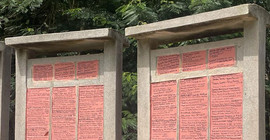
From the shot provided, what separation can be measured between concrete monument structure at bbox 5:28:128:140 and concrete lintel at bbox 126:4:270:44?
0.61m

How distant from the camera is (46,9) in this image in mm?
12102

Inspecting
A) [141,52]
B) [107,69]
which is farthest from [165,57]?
[107,69]

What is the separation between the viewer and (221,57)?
19.5 ft

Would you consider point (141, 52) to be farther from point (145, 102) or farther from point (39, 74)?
point (39, 74)

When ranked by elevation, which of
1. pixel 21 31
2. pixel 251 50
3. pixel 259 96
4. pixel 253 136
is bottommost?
pixel 253 136

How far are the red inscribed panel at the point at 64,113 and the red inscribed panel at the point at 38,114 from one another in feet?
0.47

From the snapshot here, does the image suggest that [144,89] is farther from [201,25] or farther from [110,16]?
[110,16]

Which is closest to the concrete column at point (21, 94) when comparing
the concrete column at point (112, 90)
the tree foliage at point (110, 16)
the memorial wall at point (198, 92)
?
the concrete column at point (112, 90)

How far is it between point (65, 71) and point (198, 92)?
2315mm

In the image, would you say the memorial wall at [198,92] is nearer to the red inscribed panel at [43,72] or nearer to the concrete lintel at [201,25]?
the concrete lintel at [201,25]

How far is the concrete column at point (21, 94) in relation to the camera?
7.70m

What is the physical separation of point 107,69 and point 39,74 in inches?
54.0

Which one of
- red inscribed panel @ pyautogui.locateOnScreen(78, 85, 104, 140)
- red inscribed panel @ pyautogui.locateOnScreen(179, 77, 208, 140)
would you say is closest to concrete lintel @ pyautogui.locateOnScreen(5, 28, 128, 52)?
red inscribed panel @ pyautogui.locateOnScreen(78, 85, 104, 140)

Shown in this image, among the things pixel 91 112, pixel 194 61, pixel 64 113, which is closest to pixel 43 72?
pixel 64 113
